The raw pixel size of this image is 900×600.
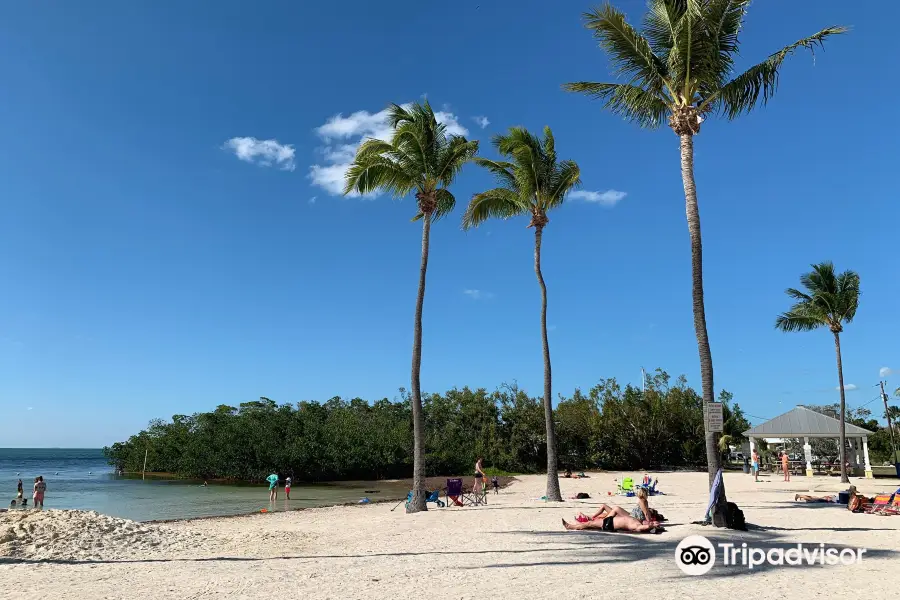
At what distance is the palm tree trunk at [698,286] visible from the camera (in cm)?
1186

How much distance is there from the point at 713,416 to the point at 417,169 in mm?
10678

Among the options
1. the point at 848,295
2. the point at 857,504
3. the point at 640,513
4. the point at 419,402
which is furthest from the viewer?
the point at 848,295

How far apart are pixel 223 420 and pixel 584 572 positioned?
4978 centimetres

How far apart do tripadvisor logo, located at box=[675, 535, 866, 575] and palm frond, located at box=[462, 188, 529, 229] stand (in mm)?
12438

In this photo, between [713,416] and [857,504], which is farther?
[857,504]

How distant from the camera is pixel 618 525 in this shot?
11.5 m

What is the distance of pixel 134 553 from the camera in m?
11.3

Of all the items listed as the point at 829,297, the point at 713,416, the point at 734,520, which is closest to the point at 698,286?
the point at 713,416

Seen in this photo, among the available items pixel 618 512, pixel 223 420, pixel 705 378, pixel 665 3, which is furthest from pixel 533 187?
pixel 223 420

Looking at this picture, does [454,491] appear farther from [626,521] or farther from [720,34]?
[720,34]

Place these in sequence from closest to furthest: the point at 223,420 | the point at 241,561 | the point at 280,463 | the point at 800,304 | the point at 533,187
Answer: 1. the point at 241,561
2. the point at 533,187
3. the point at 800,304
4. the point at 280,463
5. the point at 223,420

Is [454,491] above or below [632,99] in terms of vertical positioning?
below

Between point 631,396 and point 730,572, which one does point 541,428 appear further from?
point 730,572

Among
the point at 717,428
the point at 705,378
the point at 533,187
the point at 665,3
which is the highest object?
the point at 665,3
